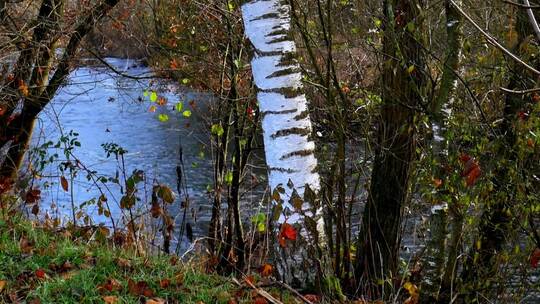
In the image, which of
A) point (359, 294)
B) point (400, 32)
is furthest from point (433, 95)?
point (359, 294)

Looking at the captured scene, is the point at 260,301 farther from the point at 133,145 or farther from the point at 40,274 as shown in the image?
the point at 133,145

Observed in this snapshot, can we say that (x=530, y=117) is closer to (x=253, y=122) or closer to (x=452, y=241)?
(x=452, y=241)

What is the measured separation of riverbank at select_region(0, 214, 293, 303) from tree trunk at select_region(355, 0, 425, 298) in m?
1.33

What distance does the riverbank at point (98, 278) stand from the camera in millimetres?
3727

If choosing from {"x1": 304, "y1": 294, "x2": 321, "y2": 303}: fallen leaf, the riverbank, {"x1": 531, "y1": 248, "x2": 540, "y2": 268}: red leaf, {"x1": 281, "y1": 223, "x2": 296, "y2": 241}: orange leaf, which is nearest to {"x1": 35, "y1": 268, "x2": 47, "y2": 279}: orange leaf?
the riverbank

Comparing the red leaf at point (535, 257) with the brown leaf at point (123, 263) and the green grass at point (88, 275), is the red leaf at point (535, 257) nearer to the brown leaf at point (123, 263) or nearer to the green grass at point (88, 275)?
the green grass at point (88, 275)

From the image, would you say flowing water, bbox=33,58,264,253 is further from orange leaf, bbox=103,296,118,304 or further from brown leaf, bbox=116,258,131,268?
orange leaf, bbox=103,296,118,304

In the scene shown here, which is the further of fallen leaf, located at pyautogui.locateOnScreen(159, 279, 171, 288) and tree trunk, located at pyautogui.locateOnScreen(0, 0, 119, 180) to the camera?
tree trunk, located at pyautogui.locateOnScreen(0, 0, 119, 180)

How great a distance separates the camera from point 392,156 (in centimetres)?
529

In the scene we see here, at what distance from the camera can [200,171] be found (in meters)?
12.5

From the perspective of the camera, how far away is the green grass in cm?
373

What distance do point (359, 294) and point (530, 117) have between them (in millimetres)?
1643

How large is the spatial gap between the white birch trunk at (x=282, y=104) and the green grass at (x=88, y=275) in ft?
2.23

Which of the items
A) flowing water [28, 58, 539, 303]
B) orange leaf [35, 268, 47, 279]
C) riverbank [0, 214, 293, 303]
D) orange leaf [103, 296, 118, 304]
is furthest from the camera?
flowing water [28, 58, 539, 303]
